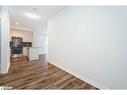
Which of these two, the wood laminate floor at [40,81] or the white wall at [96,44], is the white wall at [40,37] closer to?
the white wall at [96,44]

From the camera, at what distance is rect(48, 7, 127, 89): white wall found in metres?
1.80

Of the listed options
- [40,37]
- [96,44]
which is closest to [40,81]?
[96,44]

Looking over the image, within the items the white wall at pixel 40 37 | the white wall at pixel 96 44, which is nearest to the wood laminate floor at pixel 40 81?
the white wall at pixel 96 44

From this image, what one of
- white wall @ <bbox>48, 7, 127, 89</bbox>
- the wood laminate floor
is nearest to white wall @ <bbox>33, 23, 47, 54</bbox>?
white wall @ <bbox>48, 7, 127, 89</bbox>

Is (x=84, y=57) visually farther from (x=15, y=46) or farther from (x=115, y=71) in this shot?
(x=15, y=46)

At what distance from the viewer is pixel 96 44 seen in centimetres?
232

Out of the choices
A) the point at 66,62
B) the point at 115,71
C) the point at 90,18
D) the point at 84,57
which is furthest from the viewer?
the point at 66,62

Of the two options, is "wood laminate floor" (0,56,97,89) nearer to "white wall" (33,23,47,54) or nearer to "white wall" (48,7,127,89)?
"white wall" (48,7,127,89)

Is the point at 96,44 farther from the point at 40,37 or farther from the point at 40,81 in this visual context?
the point at 40,37

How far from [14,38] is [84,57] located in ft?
20.3

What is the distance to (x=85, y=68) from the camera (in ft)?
8.76

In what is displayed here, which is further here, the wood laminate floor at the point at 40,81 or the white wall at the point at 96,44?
the wood laminate floor at the point at 40,81

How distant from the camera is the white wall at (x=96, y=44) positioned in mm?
1801

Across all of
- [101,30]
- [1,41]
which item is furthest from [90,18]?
[1,41]
